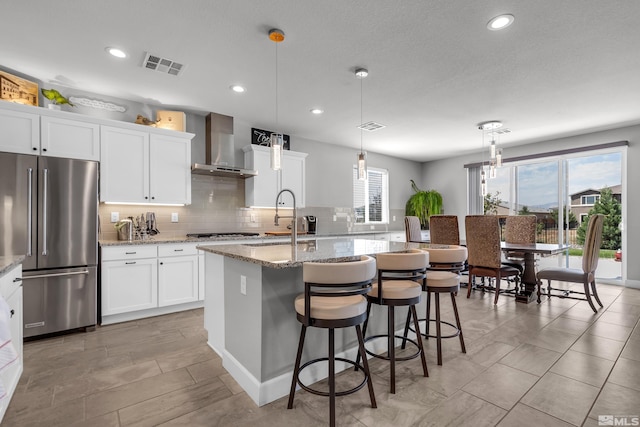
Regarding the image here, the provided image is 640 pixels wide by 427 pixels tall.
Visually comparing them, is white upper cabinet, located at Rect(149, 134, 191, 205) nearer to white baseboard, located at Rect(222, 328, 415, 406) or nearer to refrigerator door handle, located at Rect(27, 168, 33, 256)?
refrigerator door handle, located at Rect(27, 168, 33, 256)

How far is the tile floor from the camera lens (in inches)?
70.2

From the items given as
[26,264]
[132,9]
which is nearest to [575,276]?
[132,9]

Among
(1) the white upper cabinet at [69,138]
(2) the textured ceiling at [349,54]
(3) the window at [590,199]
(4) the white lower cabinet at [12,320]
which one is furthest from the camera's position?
(3) the window at [590,199]

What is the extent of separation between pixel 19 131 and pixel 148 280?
1.89 metres

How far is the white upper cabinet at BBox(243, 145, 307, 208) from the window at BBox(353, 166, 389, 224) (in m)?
1.74

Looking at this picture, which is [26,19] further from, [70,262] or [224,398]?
[224,398]

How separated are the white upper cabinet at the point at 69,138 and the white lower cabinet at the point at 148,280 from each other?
1.06 m

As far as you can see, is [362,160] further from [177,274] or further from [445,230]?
[177,274]

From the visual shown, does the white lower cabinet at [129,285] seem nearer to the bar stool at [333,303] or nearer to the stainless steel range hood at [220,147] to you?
the stainless steel range hood at [220,147]

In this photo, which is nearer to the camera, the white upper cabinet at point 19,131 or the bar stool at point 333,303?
the bar stool at point 333,303

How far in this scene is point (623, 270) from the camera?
201 inches

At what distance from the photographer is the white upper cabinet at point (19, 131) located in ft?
9.59

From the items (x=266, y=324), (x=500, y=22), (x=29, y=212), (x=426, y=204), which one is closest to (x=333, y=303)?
(x=266, y=324)
